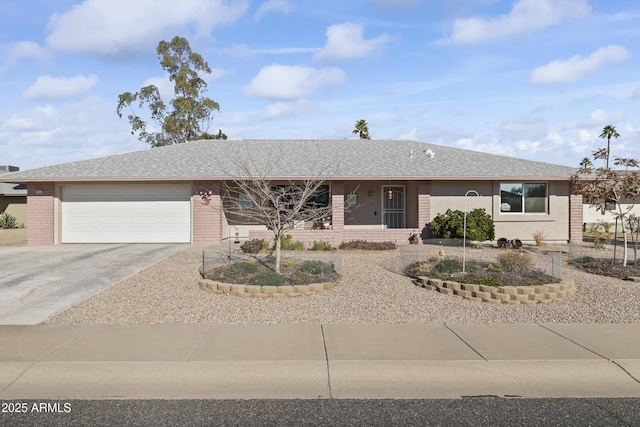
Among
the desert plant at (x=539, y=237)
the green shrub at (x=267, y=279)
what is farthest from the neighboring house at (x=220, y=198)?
the green shrub at (x=267, y=279)

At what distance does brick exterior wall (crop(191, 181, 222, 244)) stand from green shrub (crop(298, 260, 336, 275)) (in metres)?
8.49

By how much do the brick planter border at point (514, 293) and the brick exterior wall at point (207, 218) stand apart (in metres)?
11.5

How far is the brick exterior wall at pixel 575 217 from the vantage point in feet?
65.7

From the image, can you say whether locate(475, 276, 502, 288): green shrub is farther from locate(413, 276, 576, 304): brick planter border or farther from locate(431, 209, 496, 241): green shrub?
locate(431, 209, 496, 241): green shrub

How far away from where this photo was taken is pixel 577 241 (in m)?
20.3

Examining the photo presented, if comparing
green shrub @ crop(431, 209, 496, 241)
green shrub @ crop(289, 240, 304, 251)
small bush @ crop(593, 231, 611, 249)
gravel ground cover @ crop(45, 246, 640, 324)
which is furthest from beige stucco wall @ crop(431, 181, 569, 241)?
gravel ground cover @ crop(45, 246, 640, 324)

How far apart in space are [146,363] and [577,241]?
18485 mm

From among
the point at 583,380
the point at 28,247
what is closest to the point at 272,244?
the point at 28,247

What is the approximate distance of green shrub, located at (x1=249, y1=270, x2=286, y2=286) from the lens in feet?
34.1

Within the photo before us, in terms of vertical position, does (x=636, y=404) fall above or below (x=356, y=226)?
below

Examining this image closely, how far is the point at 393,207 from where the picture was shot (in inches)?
858

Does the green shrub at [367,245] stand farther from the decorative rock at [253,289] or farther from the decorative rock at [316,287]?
the decorative rock at [253,289]

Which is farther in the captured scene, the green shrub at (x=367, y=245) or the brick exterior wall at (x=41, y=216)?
the brick exterior wall at (x=41, y=216)

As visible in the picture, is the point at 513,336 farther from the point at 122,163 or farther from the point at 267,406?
the point at 122,163
